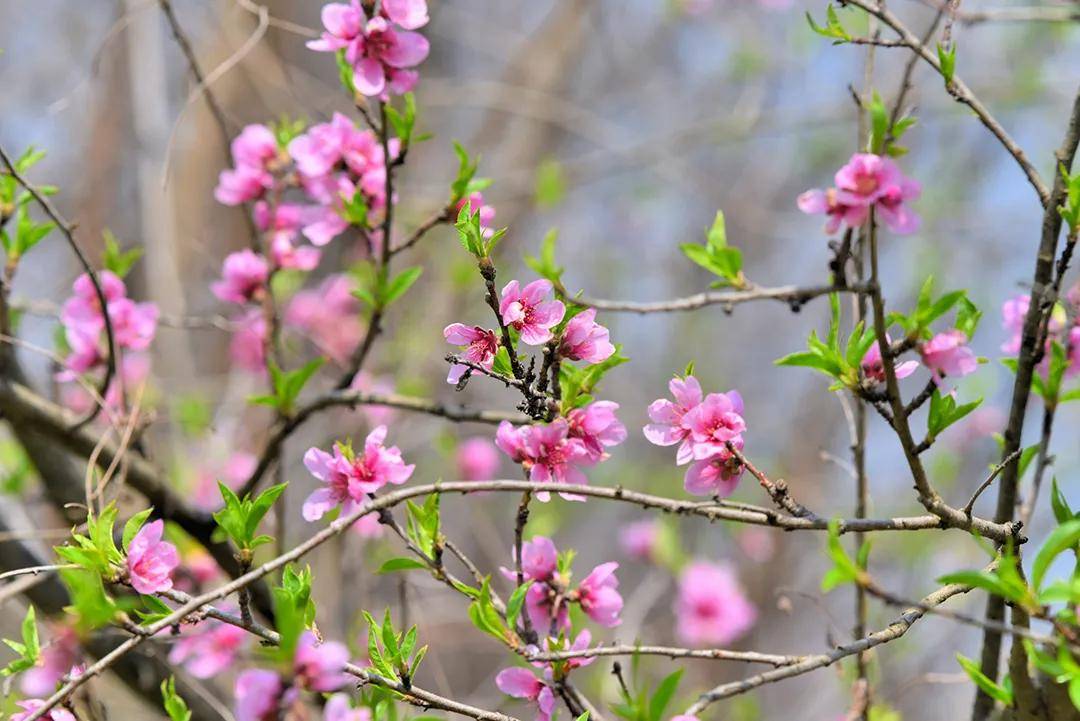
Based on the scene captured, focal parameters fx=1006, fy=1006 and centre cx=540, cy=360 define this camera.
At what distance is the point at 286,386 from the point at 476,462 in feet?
4.98

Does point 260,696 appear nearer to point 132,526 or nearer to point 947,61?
point 132,526

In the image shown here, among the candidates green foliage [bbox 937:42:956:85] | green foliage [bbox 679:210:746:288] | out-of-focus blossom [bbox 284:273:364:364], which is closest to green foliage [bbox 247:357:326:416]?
green foliage [bbox 679:210:746:288]

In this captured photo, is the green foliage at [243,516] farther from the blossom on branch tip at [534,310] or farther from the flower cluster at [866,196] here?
the flower cluster at [866,196]

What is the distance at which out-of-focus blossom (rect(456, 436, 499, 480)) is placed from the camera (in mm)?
3234

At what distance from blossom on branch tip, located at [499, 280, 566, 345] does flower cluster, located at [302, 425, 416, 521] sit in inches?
10.0

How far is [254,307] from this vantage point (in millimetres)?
2207

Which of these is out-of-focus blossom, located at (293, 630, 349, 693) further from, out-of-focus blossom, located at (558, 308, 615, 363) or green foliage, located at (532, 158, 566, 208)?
green foliage, located at (532, 158, 566, 208)

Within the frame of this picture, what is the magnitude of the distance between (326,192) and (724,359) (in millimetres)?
4886

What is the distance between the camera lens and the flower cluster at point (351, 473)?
1.29 metres

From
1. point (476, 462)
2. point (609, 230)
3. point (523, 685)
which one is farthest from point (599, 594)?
point (609, 230)

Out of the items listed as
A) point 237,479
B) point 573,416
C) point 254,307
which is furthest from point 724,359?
point 573,416

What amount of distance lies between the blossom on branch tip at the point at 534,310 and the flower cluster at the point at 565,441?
0.14 m

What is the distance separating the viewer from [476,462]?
3.24 meters

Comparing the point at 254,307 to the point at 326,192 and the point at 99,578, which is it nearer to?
the point at 326,192
